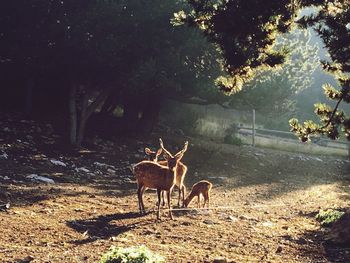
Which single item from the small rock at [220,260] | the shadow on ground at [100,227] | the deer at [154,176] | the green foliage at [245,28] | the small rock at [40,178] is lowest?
the shadow on ground at [100,227]

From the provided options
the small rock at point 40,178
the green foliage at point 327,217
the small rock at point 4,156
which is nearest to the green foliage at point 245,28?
the green foliage at point 327,217

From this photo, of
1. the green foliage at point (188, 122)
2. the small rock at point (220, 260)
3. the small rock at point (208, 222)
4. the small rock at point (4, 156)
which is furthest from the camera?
the green foliage at point (188, 122)

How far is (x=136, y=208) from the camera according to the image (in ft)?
32.9

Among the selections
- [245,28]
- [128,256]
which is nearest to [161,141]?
[245,28]

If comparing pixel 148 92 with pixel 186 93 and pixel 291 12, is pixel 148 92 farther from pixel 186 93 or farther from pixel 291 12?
pixel 291 12

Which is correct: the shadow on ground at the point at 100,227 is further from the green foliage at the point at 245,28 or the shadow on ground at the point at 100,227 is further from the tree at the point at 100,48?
the tree at the point at 100,48

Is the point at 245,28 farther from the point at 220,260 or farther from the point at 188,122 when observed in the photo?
the point at 188,122

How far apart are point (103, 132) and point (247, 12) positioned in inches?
559

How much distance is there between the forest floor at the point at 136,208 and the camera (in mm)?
6777

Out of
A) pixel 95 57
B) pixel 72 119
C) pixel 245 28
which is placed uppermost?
pixel 95 57

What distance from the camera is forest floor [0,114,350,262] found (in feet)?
22.2

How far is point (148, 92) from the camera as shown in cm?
1939

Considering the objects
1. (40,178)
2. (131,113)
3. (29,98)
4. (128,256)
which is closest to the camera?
(128,256)

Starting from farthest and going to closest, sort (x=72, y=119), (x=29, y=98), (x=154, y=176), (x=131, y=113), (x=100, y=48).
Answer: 1. (x=131, y=113)
2. (x=29, y=98)
3. (x=72, y=119)
4. (x=100, y=48)
5. (x=154, y=176)
